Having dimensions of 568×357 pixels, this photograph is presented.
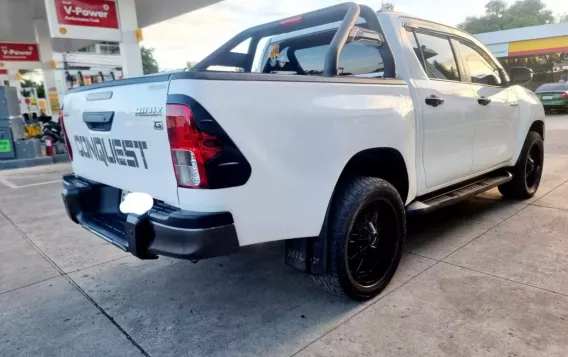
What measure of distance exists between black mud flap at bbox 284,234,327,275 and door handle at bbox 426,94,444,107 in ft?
4.73

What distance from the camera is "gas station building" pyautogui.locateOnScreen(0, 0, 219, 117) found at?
9141 millimetres

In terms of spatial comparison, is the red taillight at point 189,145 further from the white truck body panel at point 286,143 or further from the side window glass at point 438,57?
the side window glass at point 438,57

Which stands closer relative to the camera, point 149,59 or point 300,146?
point 300,146

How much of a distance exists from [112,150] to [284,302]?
1.53m

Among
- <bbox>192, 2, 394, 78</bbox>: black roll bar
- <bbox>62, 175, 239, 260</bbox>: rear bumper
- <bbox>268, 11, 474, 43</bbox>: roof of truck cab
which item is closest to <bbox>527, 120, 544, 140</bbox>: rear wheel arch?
<bbox>268, 11, 474, 43</bbox>: roof of truck cab

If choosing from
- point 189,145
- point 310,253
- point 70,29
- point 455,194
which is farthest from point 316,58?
point 70,29

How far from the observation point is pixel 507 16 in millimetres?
59094

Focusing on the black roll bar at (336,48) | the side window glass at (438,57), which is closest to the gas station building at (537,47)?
the side window glass at (438,57)

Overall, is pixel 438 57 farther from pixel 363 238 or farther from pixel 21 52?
pixel 21 52

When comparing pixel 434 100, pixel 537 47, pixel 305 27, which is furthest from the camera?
pixel 537 47

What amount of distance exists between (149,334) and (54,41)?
21.0 metres

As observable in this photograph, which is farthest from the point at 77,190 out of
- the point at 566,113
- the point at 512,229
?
the point at 566,113

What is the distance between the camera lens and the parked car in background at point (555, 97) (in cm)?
1812

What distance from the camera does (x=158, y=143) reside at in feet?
6.78
